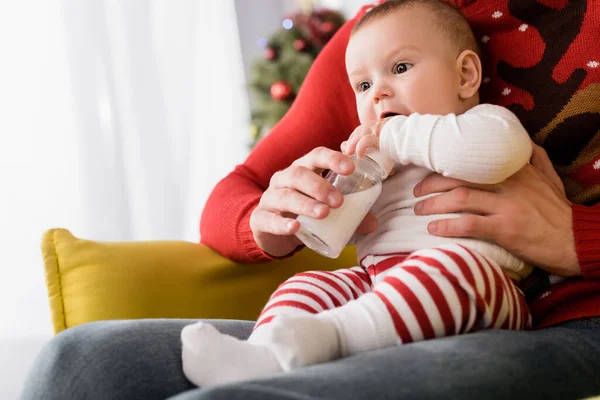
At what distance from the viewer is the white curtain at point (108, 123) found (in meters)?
2.02

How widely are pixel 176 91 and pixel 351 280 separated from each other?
1804 mm

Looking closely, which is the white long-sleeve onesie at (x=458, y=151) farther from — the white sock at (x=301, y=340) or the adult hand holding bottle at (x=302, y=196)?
the white sock at (x=301, y=340)

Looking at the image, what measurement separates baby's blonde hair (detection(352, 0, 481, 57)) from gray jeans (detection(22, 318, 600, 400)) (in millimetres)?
480

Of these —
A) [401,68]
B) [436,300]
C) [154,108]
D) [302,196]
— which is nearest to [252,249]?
[302,196]

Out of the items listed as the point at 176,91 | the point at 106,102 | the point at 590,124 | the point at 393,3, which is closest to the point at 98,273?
the point at 393,3

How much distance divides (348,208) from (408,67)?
0.99 feet

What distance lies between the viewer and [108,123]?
92.7 inches

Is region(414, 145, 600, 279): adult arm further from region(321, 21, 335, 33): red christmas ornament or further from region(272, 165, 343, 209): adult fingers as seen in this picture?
region(321, 21, 335, 33): red christmas ornament

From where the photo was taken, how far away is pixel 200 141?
8.87 ft

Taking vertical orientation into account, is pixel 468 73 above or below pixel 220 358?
above

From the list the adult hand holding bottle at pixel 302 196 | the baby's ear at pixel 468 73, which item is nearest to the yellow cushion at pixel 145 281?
the adult hand holding bottle at pixel 302 196

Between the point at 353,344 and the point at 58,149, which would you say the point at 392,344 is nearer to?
the point at 353,344

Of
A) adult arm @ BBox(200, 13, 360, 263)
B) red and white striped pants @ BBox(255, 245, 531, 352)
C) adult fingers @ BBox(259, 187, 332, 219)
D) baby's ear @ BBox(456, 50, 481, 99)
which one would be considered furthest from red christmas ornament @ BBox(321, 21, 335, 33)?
red and white striped pants @ BBox(255, 245, 531, 352)

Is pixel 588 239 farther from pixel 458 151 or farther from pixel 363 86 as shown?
pixel 363 86
